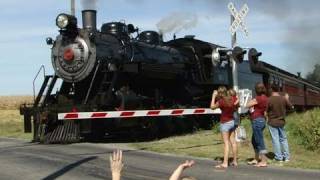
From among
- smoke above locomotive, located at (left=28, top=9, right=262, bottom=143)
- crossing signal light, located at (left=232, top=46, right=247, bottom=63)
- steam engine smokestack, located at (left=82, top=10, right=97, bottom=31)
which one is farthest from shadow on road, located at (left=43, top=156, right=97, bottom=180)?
steam engine smokestack, located at (left=82, top=10, right=97, bottom=31)

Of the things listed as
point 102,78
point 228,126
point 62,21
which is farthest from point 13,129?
point 228,126

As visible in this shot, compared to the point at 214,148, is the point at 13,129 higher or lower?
higher

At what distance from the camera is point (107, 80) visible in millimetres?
18234

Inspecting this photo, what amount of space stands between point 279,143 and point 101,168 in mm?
4173

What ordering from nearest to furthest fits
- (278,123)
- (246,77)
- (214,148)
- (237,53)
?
(278,123) → (237,53) → (214,148) → (246,77)

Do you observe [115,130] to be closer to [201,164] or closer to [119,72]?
[119,72]

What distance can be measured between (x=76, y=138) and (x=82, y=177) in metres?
6.95

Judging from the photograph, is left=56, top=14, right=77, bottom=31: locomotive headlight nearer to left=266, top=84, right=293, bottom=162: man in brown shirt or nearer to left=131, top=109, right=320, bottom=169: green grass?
left=131, top=109, right=320, bottom=169: green grass

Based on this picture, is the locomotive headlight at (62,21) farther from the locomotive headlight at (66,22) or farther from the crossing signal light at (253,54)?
the crossing signal light at (253,54)

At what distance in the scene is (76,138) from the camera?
17.7 m

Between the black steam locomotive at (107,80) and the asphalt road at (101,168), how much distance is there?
2484mm

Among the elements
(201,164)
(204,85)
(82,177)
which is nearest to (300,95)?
(204,85)

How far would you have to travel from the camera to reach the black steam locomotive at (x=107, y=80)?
699 inches

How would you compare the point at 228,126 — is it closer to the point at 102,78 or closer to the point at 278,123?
the point at 278,123
